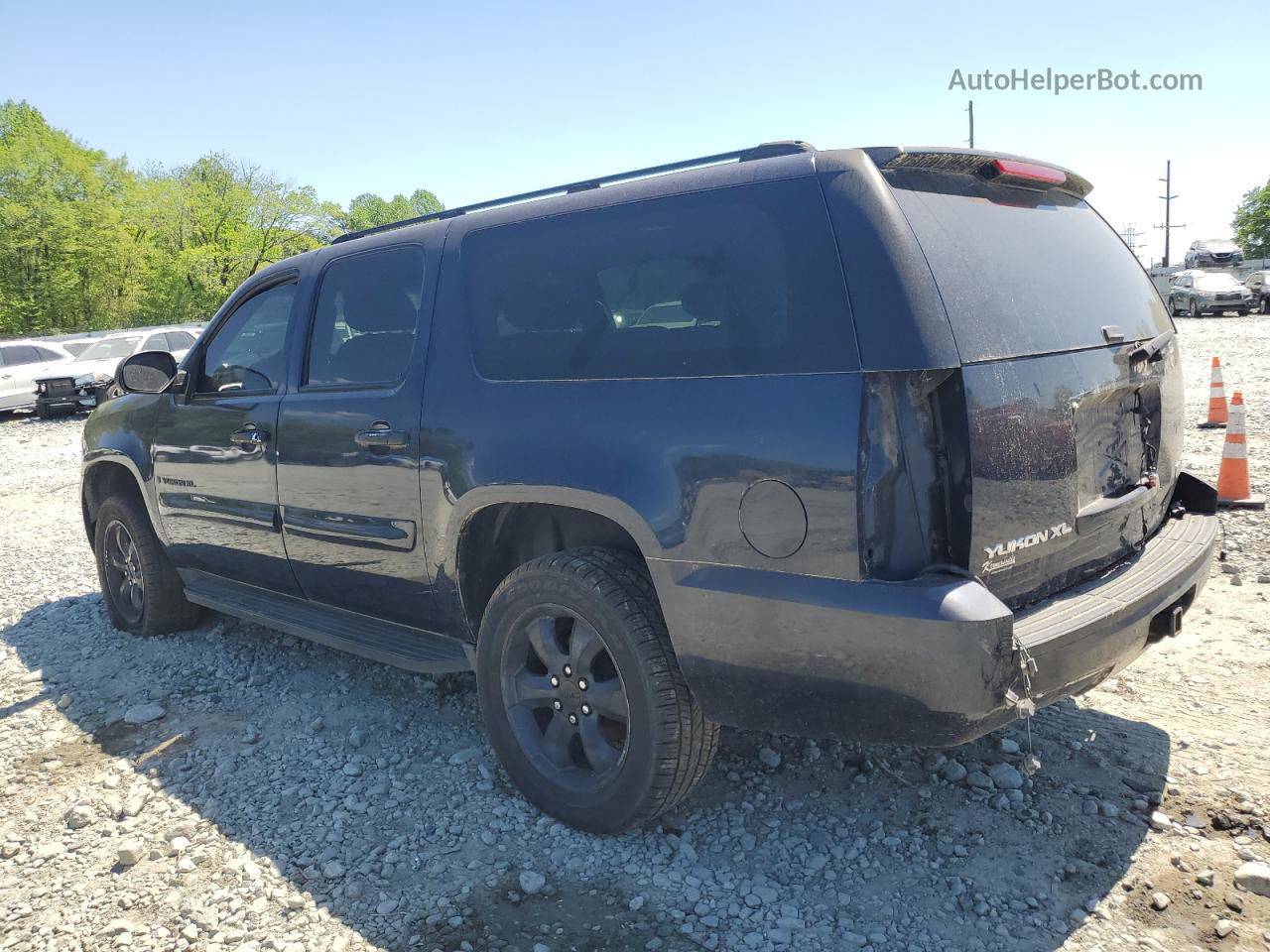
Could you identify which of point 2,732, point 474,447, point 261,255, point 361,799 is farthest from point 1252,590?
point 261,255

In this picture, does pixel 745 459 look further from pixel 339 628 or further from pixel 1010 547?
pixel 339 628

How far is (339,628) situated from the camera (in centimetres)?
384

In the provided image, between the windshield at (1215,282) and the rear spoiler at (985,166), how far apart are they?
3179cm

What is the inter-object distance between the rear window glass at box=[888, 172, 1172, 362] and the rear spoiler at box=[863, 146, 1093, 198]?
3 centimetres

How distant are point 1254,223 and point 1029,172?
8636 cm

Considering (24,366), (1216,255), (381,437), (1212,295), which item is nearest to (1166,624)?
(381,437)

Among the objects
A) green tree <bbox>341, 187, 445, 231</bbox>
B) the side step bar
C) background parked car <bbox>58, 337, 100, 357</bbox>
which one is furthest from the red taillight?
green tree <bbox>341, 187, 445, 231</bbox>

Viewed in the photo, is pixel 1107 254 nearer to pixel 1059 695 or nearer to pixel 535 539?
pixel 1059 695

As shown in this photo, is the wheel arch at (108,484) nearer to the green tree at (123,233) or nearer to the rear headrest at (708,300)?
the rear headrest at (708,300)

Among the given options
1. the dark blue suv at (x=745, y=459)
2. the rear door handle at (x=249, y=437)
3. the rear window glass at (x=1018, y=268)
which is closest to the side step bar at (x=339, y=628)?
the dark blue suv at (x=745, y=459)

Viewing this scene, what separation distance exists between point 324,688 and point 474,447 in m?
1.88

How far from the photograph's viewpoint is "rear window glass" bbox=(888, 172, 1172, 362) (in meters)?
2.48

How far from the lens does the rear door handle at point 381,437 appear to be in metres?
3.40

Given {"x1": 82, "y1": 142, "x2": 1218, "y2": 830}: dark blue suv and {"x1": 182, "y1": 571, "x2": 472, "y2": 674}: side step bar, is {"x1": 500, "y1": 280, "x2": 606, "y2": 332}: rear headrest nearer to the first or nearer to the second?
{"x1": 82, "y1": 142, "x2": 1218, "y2": 830}: dark blue suv
